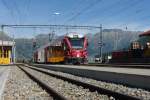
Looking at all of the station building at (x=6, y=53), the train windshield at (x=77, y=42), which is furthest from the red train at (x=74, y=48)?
the station building at (x=6, y=53)

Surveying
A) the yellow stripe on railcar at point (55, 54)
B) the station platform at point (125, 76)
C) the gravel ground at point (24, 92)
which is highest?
the yellow stripe on railcar at point (55, 54)

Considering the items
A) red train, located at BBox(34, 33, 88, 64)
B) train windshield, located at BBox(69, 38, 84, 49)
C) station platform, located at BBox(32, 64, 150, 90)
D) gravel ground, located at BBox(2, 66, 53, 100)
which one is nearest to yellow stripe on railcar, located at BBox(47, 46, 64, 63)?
red train, located at BBox(34, 33, 88, 64)

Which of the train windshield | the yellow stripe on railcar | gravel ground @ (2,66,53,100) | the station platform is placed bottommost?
gravel ground @ (2,66,53,100)

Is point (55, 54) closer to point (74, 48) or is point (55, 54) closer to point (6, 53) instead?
point (74, 48)

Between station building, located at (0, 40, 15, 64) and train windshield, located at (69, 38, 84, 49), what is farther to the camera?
station building, located at (0, 40, 15, 64)

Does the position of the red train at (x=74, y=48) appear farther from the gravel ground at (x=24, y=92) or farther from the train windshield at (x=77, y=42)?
the gravel ground at (x=24, y=92)

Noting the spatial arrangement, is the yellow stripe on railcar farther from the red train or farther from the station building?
the station building

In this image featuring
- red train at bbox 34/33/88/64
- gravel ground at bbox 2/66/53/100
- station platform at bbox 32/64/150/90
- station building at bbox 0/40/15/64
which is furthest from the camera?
station building at bbox 0/40/15/64

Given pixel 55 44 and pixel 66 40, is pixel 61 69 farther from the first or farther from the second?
pixel 55 44

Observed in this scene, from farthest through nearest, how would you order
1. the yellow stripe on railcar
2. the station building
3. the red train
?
the station building
the yellow stripe on railcar
the red train

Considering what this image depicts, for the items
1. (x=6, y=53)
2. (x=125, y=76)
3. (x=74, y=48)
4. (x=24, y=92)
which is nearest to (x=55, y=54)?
(x=74, y=48)

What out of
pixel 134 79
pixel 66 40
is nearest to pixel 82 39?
pixel 66 40

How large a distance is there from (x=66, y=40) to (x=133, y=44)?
31941mm

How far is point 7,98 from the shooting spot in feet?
45.1
